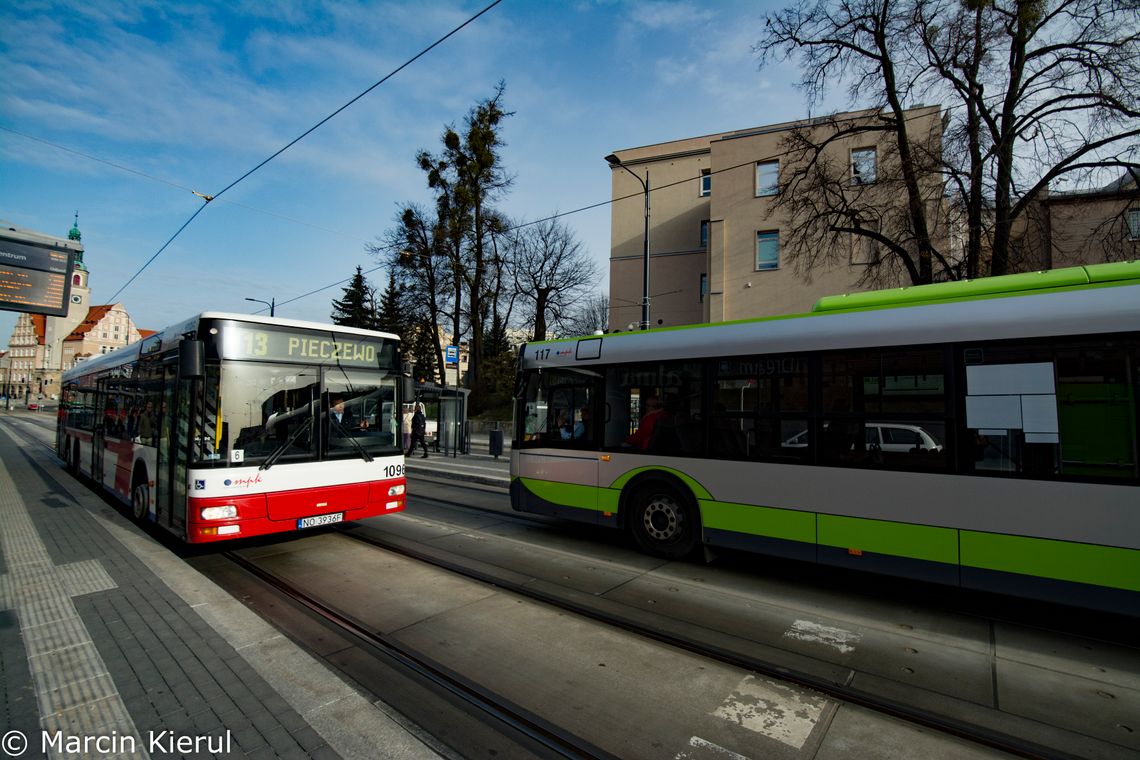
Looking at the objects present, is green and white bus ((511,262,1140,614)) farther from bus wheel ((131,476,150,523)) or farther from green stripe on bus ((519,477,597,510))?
bus wheel ((131,476,150,523))

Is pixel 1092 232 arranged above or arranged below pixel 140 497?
above

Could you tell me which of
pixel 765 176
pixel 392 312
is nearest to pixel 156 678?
pixel 765 176

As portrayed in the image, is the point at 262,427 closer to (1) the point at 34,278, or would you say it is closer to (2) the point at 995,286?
(2) the point at 995,286

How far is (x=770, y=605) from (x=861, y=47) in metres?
15.8

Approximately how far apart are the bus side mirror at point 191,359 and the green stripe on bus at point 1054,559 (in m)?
7.39

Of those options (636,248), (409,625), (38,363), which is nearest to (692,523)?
(409,625)

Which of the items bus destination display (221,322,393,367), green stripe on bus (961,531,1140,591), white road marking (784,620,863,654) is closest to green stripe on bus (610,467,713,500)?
white road marking (784,620,863,654)

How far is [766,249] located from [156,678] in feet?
85.3

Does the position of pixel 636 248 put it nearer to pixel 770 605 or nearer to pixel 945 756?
pixel 770 605

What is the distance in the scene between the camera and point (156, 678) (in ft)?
11.9

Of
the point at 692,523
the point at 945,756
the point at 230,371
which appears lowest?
the point at 945,756

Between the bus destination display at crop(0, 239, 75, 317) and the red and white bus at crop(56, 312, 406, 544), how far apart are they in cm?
1522

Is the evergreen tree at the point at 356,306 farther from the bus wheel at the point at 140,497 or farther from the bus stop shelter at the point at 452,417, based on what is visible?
the bus wheel at the point at 140,497

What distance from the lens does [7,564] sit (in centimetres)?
604
